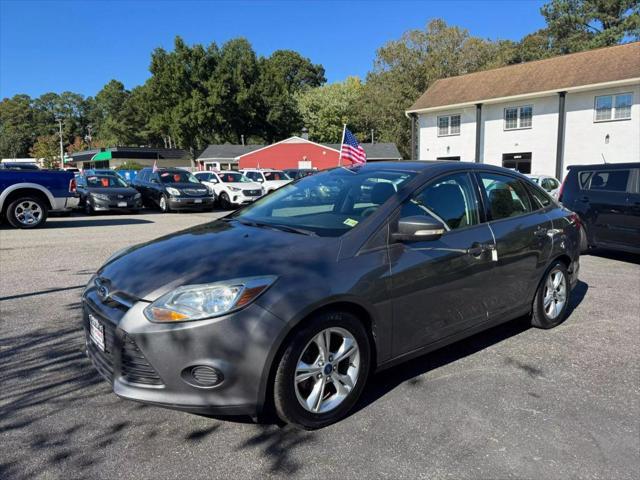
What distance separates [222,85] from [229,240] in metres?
64.5

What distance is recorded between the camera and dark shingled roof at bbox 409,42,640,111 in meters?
25.8

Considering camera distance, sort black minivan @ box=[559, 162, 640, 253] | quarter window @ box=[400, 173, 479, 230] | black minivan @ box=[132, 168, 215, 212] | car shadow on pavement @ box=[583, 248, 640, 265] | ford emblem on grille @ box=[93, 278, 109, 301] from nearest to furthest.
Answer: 1. ford emblem on grille @ box=[93, 278, 109, 301]
2. quarter window @ box=[400, 173, 479, 230]
3. black minivan @ box=[559, 162, 640, 253]
4. car shadow on pavement @ box=[583, 248, 640, 265]
5. black minivan @ box=[132, 168, 215, 212]

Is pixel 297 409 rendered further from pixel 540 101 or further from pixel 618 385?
pixel 540 101

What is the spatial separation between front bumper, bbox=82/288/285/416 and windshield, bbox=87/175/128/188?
16.3 m

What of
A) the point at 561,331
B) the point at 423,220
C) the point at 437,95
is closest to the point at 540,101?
the point at 437,95

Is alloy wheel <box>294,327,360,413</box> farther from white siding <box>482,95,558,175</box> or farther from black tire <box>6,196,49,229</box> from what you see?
white siding <box>482,95,558,175</box>

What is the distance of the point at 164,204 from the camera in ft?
61.7

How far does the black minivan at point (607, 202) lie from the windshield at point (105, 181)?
1454cm

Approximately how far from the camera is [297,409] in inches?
119

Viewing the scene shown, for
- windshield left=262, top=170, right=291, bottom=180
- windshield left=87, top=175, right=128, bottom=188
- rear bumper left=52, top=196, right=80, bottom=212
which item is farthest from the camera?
windshield left=262, top=170, right=291, bottom=180

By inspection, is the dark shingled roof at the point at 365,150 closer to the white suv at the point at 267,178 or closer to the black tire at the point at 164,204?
the white suv at the point at 267,178

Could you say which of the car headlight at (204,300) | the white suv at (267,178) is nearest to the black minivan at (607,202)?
the car headlight at (204,300)

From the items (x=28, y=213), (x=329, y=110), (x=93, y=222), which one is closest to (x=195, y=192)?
(x=93, y=222)

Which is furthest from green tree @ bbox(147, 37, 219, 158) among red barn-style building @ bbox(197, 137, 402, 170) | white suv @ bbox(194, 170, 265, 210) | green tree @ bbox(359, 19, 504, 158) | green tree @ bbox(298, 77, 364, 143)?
white suv @ bbox(194, 170, 265, 210)
